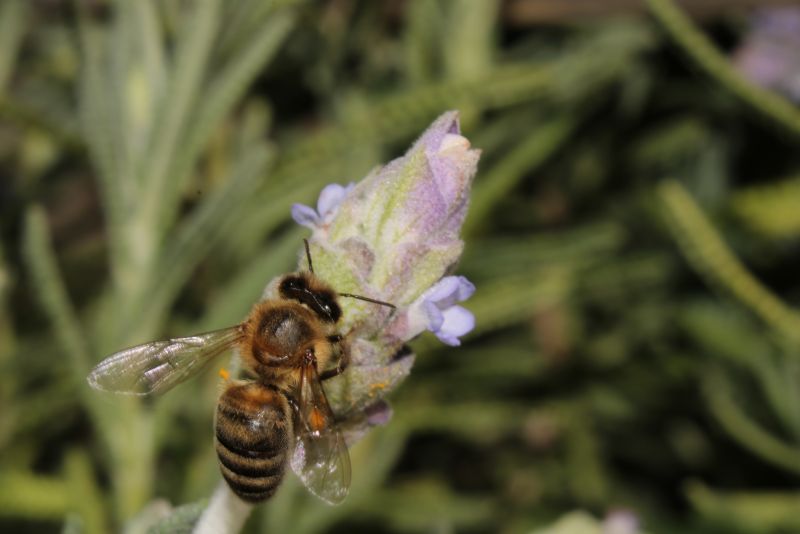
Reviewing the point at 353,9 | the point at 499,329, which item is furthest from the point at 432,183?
the point at 499,329

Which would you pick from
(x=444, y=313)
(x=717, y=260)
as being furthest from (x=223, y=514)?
(x=717, y=260)

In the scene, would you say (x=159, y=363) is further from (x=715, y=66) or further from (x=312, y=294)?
(x=715, y=66)

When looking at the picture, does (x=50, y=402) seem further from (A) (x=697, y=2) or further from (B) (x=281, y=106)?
(A) (x=697, y=2)

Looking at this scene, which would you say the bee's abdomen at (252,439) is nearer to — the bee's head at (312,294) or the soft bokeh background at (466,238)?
the bee's head at (312,294)

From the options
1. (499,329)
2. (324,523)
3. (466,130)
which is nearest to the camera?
(324,523)

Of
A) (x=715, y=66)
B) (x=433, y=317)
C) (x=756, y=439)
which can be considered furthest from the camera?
(x=756, y=439)
